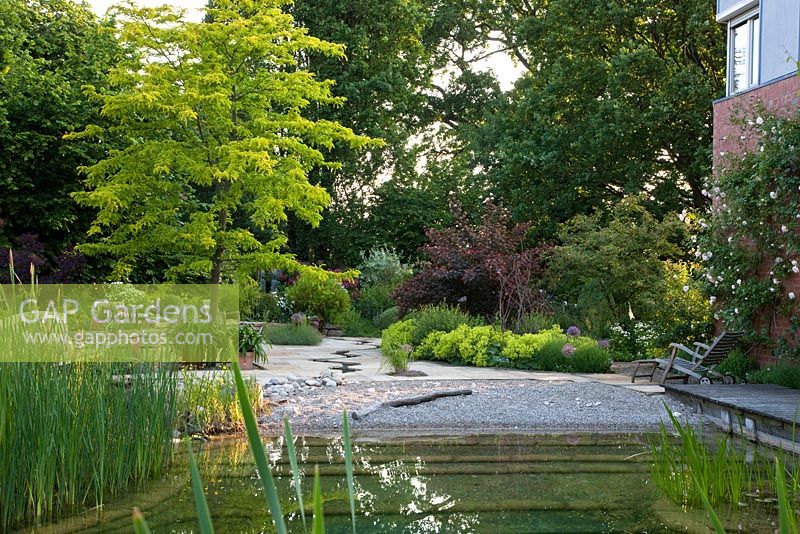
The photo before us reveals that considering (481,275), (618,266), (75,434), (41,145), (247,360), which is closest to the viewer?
(75,434)

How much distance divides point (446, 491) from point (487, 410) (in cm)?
253

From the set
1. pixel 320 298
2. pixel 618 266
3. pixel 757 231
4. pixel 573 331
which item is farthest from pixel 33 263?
pixel 757 231

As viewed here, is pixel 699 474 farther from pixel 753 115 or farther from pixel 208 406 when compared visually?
pixel 753 115

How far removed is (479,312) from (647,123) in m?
5.38

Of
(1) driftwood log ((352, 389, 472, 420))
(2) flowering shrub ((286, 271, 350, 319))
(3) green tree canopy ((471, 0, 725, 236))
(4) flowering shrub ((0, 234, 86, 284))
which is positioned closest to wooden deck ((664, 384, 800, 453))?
(1) driftwood log ((352, 389, 472, 420))

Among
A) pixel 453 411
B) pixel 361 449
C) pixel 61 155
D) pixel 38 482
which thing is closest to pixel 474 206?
pixel 61 155

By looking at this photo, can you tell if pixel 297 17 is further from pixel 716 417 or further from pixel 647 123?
pixel 716 417

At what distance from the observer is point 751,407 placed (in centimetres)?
641

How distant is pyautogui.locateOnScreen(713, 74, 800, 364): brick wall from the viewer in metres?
8.73

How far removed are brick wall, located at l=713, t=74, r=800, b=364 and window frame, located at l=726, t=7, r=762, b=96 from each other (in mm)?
208

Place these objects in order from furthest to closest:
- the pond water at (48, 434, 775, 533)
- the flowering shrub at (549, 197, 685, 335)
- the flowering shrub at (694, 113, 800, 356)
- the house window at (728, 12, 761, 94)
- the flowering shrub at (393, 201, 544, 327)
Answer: the flowering shrub at (393, 201, 544, 327) < the flowering shrub at (549, 197, 685, 335) < the house window at (728, 12, 761, 94) < the flowering shrub at (694, 113, 800, 356) < the pond water at (48, 434, 775, 533)

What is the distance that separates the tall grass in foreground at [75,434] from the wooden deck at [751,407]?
386 centimetres

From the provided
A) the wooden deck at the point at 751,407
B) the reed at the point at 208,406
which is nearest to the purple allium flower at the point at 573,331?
the wooden deck at the point at 751,407

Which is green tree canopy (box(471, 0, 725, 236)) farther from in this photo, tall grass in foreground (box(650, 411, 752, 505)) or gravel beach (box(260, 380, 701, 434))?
tall grass in foreground (box(650, 411, 752, 505))
